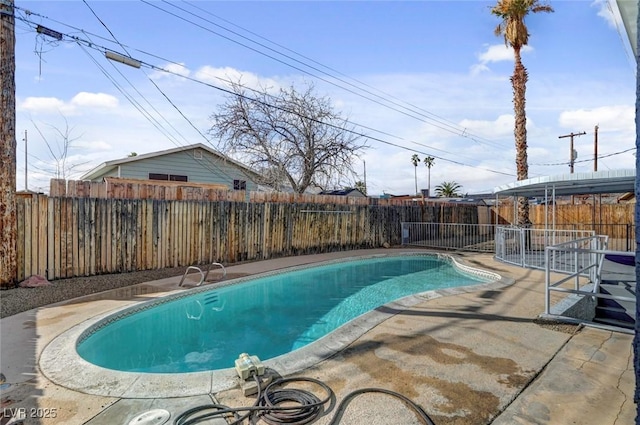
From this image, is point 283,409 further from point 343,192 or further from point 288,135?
point 343,192

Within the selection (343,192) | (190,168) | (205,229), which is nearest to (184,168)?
(190,168)

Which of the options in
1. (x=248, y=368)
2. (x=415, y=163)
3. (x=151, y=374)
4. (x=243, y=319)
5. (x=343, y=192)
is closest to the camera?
(x=248, y=368)

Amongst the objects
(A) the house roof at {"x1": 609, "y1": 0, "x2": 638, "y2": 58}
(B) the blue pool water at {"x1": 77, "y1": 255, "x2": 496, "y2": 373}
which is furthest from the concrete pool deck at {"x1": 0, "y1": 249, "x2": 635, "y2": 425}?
(A) the house roof at {"x1": 609, "y1": 0, "x2": 638, "y2": 58}

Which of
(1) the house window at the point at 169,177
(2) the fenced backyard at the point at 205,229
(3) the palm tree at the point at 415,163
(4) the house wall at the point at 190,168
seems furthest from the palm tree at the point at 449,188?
(1) the house window at the point at 169,177

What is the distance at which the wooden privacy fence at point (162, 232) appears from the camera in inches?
245

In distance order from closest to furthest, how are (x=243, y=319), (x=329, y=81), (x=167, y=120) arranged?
(x=243, y=319), (x=167, y=120), (x=329, y=81)

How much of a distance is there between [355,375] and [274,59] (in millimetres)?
10840

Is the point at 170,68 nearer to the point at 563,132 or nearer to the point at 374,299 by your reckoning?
the point at 374,299

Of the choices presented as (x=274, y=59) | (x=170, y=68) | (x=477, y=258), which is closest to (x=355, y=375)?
(x=477, y=258)

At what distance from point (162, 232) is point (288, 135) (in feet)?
24.2

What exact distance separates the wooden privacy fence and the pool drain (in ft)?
18.4

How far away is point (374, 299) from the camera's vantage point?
6719 mm

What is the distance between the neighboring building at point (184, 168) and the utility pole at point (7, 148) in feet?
21.1

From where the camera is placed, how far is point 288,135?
13688 mm
